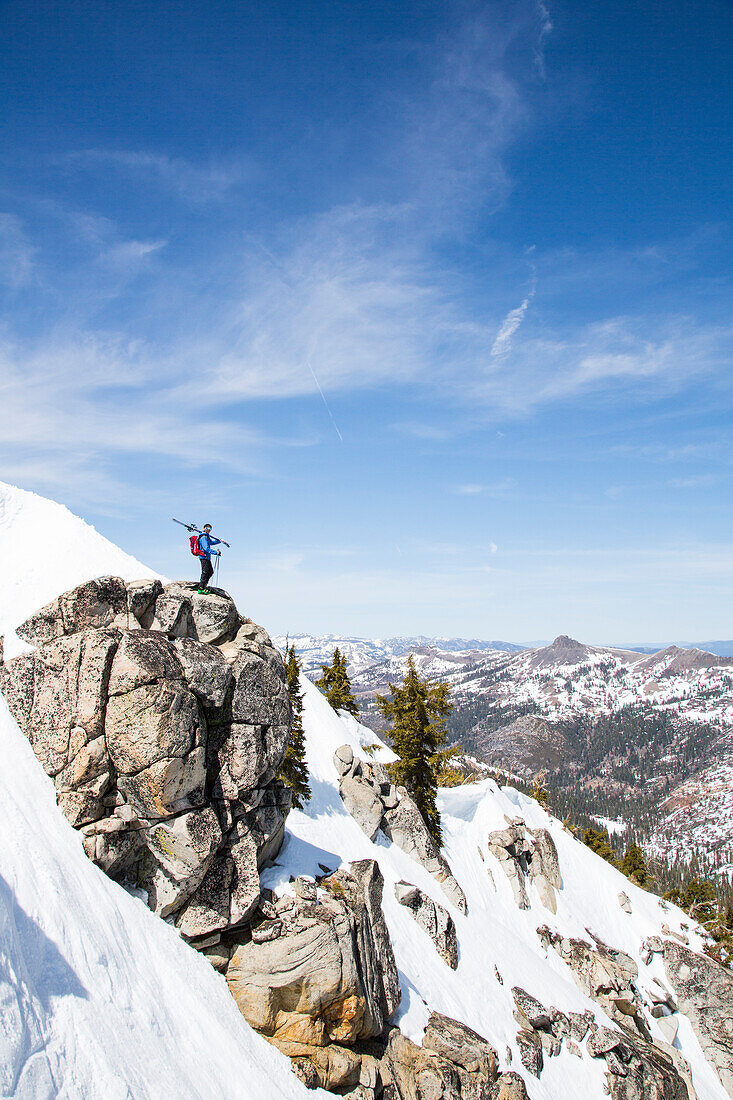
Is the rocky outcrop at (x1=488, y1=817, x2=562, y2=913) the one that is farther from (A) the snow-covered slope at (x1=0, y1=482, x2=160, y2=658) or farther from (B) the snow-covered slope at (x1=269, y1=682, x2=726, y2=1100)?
(A) the snow-covered slope at (x1=0, y1=482, x2=160, y2=658)

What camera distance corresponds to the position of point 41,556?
23000mm

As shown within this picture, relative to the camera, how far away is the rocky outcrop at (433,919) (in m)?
28.5

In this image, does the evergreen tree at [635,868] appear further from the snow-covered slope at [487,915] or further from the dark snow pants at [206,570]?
the dark snow pants at [206,570]

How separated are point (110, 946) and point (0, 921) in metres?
3.78

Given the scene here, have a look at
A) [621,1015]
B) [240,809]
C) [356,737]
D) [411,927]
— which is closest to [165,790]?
[240,809]

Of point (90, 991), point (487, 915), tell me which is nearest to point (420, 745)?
point (487, 915)

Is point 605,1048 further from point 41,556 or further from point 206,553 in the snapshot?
point 41,556

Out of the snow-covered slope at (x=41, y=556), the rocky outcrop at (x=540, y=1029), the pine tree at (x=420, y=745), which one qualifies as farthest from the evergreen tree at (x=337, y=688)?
the snow-covered slope at (x=41, y=556)

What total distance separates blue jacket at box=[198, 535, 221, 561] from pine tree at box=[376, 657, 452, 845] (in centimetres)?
2063

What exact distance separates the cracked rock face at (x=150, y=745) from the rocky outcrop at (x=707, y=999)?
4501 cm

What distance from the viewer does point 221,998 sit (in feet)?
56.2

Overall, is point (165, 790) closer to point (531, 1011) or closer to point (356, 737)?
point (531, 1011)

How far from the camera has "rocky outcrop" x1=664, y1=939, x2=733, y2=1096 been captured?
39.8 m

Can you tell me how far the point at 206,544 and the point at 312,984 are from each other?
17.0 meters
